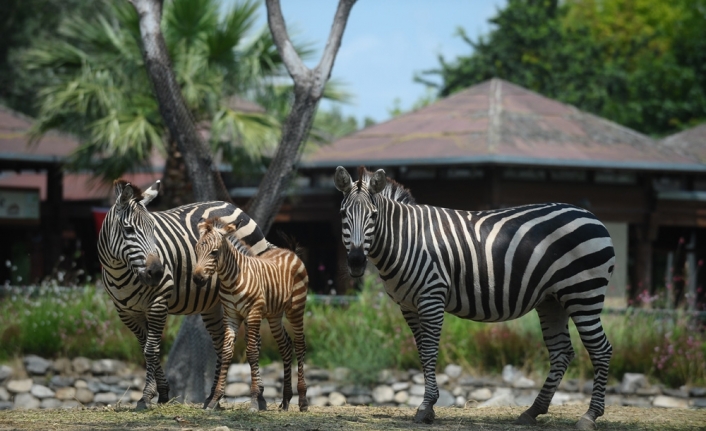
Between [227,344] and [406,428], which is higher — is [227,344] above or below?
above

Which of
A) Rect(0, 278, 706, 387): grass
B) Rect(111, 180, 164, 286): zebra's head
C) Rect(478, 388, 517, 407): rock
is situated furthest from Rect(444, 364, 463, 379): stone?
Rect(111, 180, 164, 286): zebra's head

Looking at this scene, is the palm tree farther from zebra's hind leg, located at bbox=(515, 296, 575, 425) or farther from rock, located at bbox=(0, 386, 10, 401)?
zebra's hind leg, located at bbox=(515, 296, 575, 425)

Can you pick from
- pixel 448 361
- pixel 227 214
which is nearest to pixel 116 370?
pixel 448 361

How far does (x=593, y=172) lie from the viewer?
64.0 ft

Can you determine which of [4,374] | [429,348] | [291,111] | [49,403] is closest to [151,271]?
[429,348]

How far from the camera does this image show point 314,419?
7.45 m

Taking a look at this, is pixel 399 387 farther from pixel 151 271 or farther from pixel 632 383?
pixel 151 271

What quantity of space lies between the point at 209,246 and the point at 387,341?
6.77 meters

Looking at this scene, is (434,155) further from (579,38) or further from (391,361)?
(579,38)

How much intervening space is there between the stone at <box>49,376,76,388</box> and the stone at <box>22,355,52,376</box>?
209mm

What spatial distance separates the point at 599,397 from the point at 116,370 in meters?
8.37

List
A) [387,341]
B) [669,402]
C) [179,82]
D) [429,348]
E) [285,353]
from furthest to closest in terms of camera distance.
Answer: [179,82] → [387,341] → [669,402] → [285,353] → [429,348]

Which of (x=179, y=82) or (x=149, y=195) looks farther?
(x=179, y=82)

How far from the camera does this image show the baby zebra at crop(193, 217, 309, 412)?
7.45 metres
